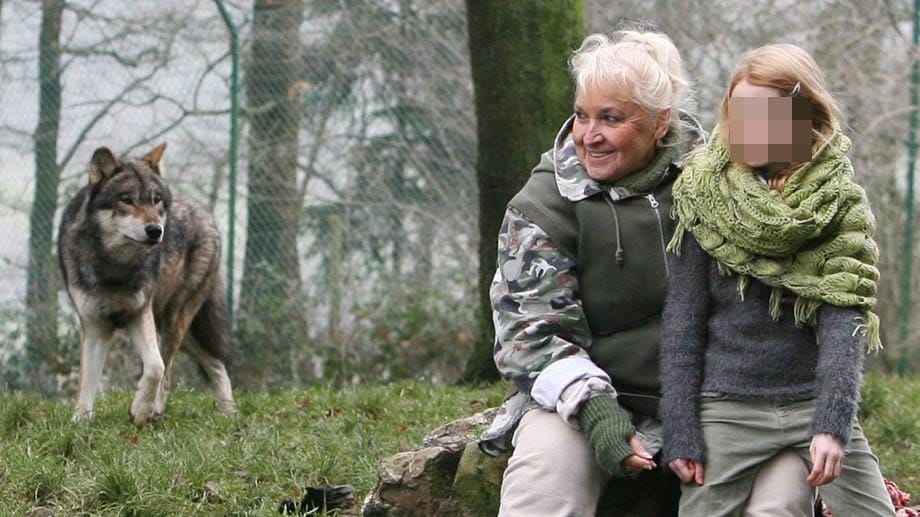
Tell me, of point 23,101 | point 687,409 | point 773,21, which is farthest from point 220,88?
point 687,409

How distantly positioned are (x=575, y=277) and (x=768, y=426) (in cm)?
67

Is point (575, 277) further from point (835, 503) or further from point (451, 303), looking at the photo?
point (451, 303)

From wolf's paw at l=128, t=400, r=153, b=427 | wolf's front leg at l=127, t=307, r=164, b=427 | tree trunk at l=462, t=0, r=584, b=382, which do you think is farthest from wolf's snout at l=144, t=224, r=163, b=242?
tree trunk at l=462, t=0, r=584, b=382

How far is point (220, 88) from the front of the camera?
33.1ft

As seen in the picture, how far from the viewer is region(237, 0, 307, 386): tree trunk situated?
1014 centimetres

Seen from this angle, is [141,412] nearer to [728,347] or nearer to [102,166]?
[102,166]

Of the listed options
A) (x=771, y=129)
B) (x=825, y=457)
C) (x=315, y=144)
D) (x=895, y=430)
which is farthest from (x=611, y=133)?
(x=315, y=144)

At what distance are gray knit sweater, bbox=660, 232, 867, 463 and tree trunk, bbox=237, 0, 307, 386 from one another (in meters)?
7.00

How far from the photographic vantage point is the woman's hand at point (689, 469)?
128 inches

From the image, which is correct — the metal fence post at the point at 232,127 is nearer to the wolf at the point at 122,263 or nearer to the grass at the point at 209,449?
the wolf at the point at 122,263

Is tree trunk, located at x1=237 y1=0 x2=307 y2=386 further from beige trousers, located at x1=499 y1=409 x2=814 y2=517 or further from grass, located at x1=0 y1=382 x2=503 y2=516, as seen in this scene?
beige trousers, located at x1=499 y1=409 x2=814 y2=517

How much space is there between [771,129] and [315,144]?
25.0 feet

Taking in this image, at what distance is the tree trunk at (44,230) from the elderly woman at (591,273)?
23.4ft

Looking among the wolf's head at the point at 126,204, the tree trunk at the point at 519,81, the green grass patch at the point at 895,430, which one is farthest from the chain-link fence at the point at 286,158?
the green grass patch at the point at 895,430
